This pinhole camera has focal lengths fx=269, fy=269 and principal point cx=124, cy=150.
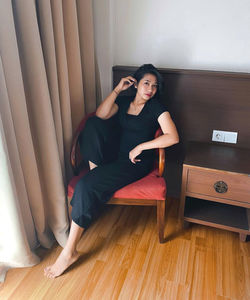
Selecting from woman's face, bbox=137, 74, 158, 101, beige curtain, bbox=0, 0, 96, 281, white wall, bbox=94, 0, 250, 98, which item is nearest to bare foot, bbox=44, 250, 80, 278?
beige curtain, bbox=0, 0, 96, 281

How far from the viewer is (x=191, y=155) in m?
1.75

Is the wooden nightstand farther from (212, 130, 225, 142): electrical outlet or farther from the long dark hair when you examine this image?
the long dark hair

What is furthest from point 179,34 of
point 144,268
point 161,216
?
point 144,268

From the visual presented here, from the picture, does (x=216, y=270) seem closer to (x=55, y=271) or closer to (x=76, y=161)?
(x=55, y=271)

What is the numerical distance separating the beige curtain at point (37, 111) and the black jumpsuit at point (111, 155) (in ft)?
0.60

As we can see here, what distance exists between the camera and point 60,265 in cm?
152

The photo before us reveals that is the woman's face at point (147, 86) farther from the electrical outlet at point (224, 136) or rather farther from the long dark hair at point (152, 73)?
the electrical outlet at point (224, 136)

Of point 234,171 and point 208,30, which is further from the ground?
point 208,30

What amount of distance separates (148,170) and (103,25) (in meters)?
1.11

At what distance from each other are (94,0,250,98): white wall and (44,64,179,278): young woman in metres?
0.34

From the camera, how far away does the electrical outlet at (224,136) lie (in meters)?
1.88

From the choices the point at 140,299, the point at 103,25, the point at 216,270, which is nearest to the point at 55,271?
the point at 140,299

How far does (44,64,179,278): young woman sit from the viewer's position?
152cm

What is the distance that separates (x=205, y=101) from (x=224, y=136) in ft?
0.93
